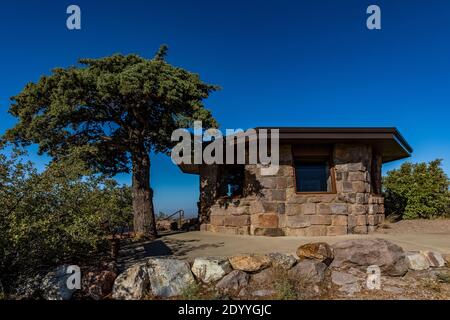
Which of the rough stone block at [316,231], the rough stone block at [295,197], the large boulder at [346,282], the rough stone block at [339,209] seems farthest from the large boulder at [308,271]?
the rough stone block at [339,209]

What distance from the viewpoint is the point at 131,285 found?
14.8 ft

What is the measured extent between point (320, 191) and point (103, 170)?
7.42m

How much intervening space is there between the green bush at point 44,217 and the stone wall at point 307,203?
4857 millimetres

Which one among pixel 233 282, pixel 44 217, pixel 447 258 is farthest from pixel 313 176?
pixel 44 217

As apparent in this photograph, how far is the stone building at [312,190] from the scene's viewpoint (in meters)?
8.95

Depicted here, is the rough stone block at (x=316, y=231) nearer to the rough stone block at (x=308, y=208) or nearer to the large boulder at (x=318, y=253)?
the rough stone block at (x=308, y=208)

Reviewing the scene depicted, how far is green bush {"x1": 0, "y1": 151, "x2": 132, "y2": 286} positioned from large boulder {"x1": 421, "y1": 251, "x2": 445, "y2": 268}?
18.9ft

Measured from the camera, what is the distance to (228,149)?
1030 cm

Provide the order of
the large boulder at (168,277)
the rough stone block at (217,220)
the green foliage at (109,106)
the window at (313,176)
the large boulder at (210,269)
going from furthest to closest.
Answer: the rough stone block at (217,220) → the window at (313,176) → the green foliage at (109,106) → the large boulder at (210,269) → the large boulder at (168,277)

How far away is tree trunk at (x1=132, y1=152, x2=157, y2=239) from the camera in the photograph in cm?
964

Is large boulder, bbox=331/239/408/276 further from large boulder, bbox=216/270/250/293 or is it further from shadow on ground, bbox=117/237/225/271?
shadow on ground, bbox=117/237/225/271

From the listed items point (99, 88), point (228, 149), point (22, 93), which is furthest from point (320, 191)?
point (22, 93)

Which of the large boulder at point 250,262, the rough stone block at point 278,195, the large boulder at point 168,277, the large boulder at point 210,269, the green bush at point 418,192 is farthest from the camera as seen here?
the green bush at point 418,192

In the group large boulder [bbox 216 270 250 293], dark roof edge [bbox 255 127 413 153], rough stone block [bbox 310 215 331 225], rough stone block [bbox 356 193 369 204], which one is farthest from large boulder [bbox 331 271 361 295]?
rough stone block [bbox 356 193 369 204]
